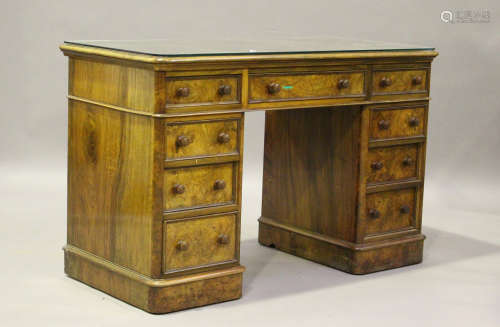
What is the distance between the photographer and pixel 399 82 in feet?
14.9

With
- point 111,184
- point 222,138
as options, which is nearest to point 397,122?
point 222,138

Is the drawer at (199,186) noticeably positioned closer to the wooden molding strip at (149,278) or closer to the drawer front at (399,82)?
the wooden molding strip at (149,278)

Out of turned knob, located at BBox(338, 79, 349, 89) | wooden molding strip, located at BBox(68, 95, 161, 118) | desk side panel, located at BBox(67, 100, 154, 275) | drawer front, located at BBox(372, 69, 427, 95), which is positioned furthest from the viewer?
drawer front, located at BBox(372, 69, 427, 95)

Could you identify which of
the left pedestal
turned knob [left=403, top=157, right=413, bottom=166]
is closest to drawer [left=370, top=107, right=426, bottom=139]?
turned knob [left=403, top=157, right=413, bottom=166]

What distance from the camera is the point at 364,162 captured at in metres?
4.52

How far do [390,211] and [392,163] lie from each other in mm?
219

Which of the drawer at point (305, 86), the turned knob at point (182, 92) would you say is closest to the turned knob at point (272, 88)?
the drawer at point (305, 86)

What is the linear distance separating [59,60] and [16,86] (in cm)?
29

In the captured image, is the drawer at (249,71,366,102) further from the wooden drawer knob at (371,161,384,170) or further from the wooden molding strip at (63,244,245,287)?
the wooden molding strip at (63,244,245,287)

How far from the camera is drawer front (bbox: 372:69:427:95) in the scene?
446 centimetres

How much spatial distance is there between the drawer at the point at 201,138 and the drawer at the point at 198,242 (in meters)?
0.26

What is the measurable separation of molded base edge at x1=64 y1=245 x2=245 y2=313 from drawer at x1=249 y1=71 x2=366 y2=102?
2.26 feet

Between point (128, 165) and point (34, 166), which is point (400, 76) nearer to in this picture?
point (128, 165)

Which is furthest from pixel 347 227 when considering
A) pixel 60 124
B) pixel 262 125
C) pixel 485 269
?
pixel 60 124
